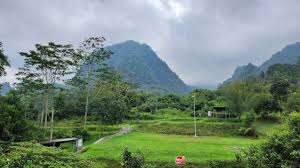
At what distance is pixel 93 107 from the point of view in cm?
4400

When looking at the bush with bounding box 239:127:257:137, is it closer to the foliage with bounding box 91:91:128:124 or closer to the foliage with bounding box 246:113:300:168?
the foliage with bounding box 91:91:128:124

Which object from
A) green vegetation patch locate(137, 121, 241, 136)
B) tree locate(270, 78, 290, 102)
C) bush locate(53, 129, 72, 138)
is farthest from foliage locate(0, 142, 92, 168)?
tree locate(270, 78, 290, 102)

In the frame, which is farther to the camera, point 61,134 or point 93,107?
point 93,107

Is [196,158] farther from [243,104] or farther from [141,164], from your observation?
[243,104]

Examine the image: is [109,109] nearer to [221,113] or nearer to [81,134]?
[81,134]

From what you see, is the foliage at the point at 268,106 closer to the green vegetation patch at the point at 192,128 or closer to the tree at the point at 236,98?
the tree at the point at 236,98

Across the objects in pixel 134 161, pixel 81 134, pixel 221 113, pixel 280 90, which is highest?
pixel 280 90

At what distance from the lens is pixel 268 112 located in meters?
51.3

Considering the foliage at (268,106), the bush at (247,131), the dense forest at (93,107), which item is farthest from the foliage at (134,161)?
the foliage at (268,106)

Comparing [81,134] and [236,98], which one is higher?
[236,98]

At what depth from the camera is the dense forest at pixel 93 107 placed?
12508 millimetres

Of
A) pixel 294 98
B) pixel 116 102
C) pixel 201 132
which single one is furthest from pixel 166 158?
pixel 294 98

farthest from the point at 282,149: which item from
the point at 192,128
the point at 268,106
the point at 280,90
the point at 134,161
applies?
the point at 280,90

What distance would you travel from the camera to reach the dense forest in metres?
12.5
